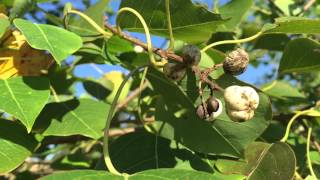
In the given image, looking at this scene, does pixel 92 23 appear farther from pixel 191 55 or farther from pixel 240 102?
pixel 240 102

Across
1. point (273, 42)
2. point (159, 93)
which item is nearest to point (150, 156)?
point (159, 93)

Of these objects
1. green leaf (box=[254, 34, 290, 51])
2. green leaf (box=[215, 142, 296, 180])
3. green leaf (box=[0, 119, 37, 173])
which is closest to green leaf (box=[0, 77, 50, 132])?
green leaf (box=[0, 119, 37, 173])

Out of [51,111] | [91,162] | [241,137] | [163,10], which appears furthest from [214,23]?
[91,162]

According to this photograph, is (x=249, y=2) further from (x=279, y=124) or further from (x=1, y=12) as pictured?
(x=1, y=12)

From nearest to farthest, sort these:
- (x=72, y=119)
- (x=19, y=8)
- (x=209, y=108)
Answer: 1. (x=209, y=108)
2. (x=19, y=8)
3. (x=72, y=119)

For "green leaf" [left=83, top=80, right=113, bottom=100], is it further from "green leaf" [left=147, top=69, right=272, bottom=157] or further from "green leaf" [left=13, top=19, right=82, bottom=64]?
"green leaf" [left=13, top=19, right=82, bottom=64]

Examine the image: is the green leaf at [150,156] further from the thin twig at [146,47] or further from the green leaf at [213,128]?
the thin twig at [146,47]
